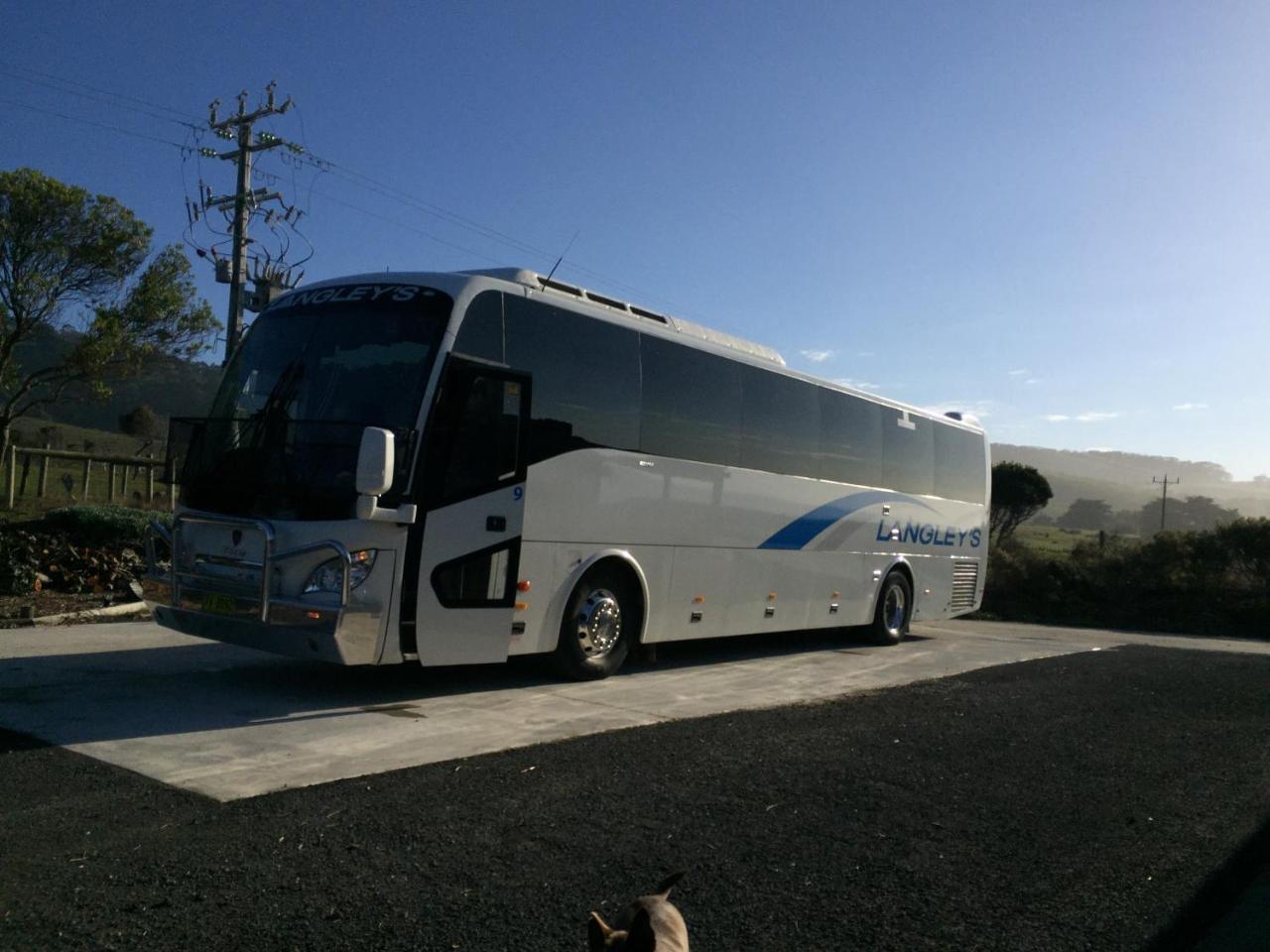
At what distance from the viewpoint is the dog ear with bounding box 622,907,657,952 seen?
7.70ft

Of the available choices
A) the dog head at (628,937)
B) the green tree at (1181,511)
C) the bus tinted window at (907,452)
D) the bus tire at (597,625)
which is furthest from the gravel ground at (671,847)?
the green tree at (1181,511)

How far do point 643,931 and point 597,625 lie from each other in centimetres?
778

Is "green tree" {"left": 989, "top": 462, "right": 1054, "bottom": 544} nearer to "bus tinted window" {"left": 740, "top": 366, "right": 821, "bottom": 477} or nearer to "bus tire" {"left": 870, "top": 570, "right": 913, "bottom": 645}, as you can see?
"bus tire" {"left": 870, "top": 570, "right": 913, "bottom": 645}

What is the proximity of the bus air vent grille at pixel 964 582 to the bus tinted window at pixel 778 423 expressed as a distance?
556cm

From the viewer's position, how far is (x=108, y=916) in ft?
12.8

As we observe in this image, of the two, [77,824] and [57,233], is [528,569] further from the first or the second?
[57,233]

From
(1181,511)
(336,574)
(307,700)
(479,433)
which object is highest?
(1181,511)

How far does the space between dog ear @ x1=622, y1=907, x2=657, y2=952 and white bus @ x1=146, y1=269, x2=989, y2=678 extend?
17.8 ft

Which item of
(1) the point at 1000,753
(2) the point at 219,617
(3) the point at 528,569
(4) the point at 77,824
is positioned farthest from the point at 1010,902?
(2) the point at 219,617

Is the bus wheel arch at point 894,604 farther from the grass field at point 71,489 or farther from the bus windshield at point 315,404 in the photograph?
the grass field at point 71,489

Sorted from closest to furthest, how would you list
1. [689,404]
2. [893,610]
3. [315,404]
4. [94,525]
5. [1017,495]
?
1. [315,404]
2. [689,404]
3. [94,525]
4. [893,610]
5. [1017,495]

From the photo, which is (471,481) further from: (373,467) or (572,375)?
(572,375)

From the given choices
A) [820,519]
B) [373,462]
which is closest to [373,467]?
[373,462]

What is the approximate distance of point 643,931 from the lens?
2.37m
